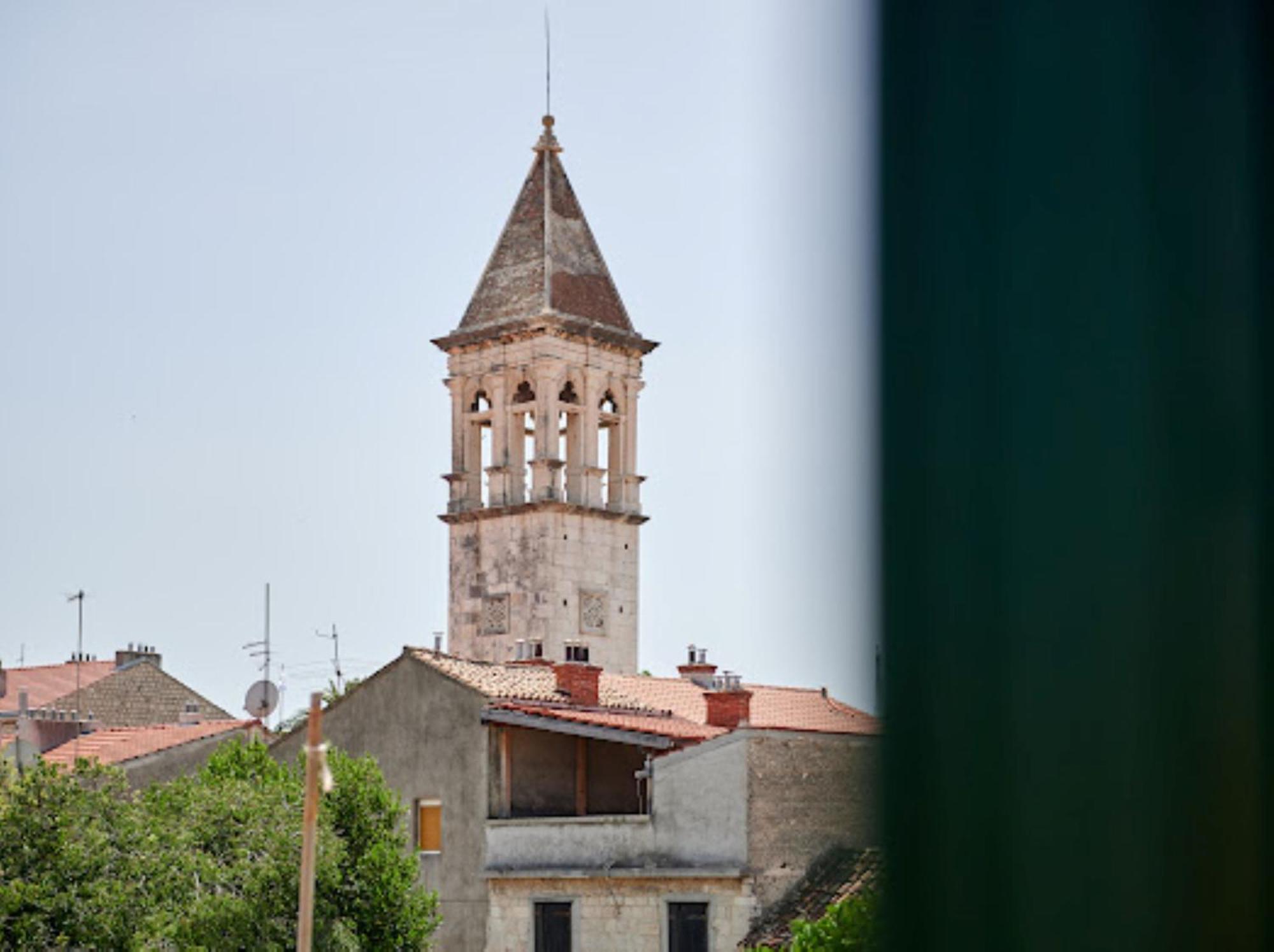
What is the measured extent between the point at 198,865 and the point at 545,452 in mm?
18266

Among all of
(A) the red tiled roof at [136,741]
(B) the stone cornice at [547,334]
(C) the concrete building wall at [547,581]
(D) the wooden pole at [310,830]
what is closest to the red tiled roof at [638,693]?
(A) the red tiled roof at [136,741]

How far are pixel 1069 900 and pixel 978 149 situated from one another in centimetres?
64

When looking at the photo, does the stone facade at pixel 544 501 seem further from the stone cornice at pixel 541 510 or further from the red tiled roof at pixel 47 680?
the red tiled roof at pixel 47 680

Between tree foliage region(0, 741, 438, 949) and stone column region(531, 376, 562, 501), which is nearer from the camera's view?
tree foliage region(0, 741, 438, 949)

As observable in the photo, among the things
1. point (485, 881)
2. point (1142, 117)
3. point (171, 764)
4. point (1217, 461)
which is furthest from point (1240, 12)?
point (171, 764)

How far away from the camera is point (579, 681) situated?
71.2 feet

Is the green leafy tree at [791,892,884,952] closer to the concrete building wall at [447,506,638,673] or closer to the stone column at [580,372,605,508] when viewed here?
the concrete building wall at [447,506,638,673]

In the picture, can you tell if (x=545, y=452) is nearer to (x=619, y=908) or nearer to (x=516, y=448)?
(x=516, y=448)

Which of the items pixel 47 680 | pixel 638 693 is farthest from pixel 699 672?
pixel 47 680

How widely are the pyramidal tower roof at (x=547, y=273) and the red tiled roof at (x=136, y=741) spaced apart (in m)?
10.7

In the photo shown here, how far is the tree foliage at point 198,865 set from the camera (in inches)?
604

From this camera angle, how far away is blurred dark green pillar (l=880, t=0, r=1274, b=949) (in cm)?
165

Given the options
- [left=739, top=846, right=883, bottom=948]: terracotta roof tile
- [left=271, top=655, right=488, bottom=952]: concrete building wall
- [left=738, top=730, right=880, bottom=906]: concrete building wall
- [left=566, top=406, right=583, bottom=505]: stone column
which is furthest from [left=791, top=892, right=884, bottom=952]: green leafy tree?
[left=566, top=406, right=583, bottom=505]: stone column

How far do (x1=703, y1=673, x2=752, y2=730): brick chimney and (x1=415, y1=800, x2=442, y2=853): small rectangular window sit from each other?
2912 mm
